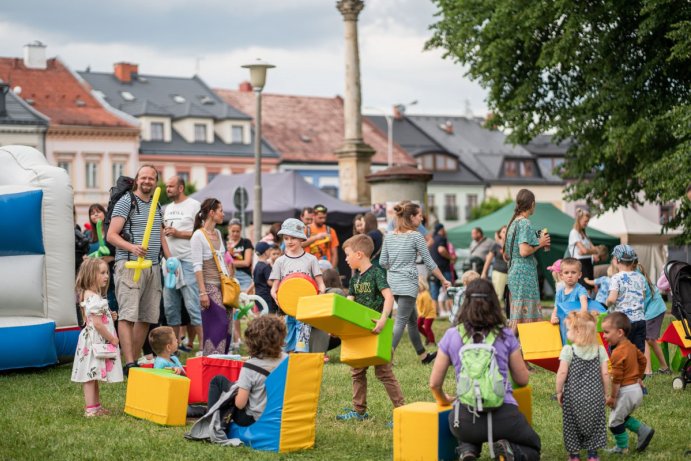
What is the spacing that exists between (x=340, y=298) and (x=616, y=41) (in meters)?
16.1

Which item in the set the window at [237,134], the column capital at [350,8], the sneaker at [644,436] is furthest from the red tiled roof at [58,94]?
the sneaker at [644,436]

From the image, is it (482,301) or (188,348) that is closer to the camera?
(482,301)

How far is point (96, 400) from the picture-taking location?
9.86m

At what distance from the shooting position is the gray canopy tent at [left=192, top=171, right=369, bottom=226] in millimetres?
28094

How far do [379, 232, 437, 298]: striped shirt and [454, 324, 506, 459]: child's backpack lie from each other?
4.91 meters

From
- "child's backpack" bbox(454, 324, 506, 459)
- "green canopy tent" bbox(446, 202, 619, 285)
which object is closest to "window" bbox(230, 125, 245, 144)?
"green canopy tent" bbox(446, 202, 619, 285)

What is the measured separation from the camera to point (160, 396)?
9359mm

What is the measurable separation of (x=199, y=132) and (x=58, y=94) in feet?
29.3

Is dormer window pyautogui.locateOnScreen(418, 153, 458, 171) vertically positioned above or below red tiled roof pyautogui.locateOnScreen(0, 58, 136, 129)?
below

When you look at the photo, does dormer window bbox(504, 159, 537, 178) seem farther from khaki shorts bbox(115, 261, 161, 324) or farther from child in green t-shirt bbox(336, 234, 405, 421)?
child in green t-shirt bbox(336, 234, 405, 421)

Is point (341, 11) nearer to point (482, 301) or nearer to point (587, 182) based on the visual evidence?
point (587, 182)

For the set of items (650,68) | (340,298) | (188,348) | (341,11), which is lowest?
(188,348)

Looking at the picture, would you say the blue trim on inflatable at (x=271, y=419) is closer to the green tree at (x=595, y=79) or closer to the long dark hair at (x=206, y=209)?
the long dark hair at (x=206, y=209)

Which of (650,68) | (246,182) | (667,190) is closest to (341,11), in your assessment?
(246,182)
